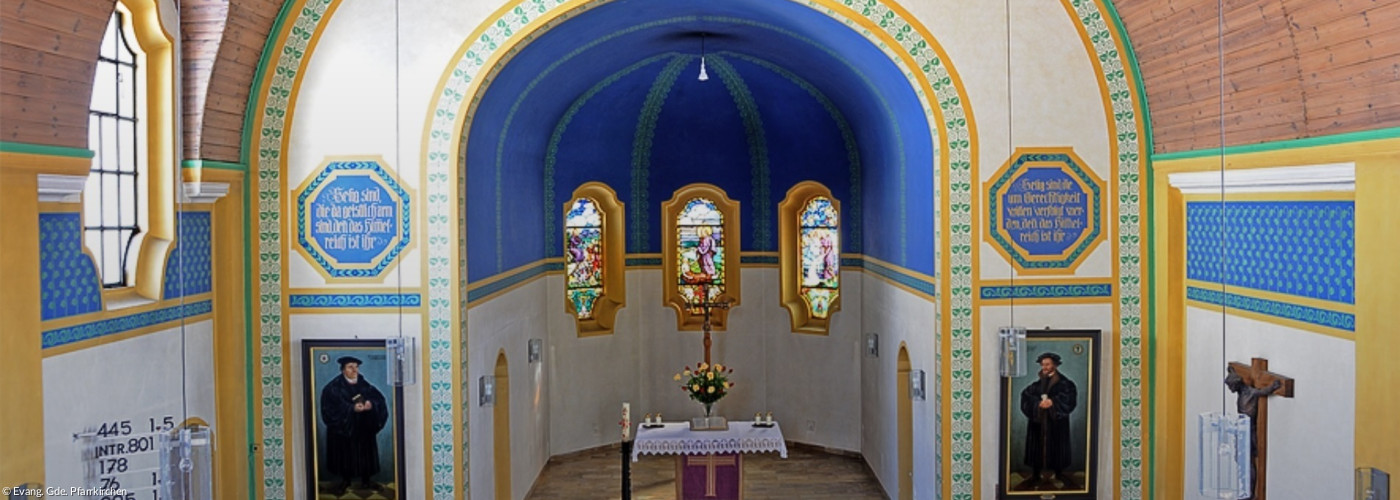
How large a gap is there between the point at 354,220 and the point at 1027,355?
21.2 feet

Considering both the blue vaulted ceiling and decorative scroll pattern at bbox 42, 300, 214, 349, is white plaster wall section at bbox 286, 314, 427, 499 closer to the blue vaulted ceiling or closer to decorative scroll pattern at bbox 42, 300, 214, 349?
decorative scroll pattern at bbox 42, 300, 214, 349

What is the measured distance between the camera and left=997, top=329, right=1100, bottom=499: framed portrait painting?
1168 centimetres

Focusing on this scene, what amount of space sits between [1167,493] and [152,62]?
9.80 m

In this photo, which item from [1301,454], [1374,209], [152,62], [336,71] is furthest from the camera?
[336,71]

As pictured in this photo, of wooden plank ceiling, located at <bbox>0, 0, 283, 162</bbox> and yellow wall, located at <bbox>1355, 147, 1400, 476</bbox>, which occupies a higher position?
wooden plank ceiling, located at <bbox>0, 0, 283, 162</bbox>

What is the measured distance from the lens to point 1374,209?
27.9 feet

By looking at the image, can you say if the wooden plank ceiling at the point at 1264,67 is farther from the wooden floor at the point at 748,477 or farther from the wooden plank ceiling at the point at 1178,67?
the wooden floor at the point at 748,477

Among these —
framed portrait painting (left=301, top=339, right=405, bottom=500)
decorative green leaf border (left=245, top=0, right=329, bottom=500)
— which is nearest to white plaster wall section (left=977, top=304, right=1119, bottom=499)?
framed portrait painting (left=301, top=339, right=405, bottom=500)

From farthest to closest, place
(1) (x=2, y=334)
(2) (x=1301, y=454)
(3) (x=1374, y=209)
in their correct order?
(2) (x=1301, y=454) < (3) (x=1374, y=209) < (1) (x=2, y=334)

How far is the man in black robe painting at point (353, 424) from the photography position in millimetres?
11695

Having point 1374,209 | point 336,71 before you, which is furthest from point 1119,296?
point 336,71

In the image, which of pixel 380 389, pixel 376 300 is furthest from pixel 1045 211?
pixel 380 389

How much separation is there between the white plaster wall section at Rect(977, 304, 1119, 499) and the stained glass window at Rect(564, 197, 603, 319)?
25.9ft

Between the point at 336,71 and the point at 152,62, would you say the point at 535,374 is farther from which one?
the point at 152,62
